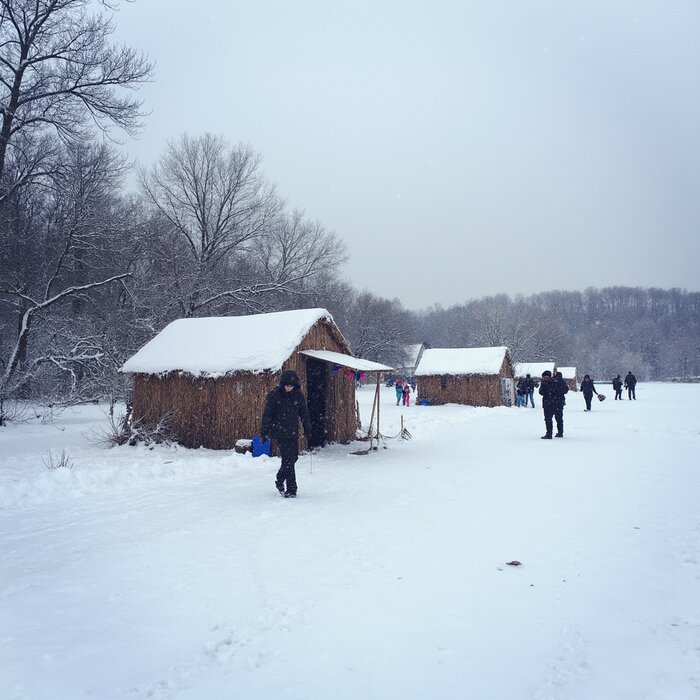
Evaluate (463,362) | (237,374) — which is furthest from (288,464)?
(463,362)

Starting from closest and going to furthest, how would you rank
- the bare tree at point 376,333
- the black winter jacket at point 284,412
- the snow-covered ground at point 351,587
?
the snow-covered ground at point 351,587 < the black winter jacket at point 284,412 < the bare tree at point 376,333

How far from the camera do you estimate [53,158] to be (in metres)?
19.4

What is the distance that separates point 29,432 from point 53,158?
10075 mm

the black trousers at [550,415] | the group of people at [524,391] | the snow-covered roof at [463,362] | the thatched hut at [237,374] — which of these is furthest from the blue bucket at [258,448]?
the snow-covered roof at [463,362]

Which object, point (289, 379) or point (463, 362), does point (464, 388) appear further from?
point (289, 379)

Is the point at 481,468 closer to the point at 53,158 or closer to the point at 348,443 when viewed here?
the point at 348,443

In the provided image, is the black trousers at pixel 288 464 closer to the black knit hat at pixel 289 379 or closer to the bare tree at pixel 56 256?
the black knit hat at pixel 289 379

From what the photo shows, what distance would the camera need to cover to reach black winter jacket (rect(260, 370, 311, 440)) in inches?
336

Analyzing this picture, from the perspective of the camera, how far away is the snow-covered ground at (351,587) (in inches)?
132

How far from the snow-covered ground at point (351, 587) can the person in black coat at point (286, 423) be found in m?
0.40

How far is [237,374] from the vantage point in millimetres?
13305

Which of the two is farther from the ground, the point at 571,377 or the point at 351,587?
the point at 571,377

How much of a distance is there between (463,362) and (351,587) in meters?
32.7

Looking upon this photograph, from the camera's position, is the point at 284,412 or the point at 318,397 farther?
the point at 318,397
